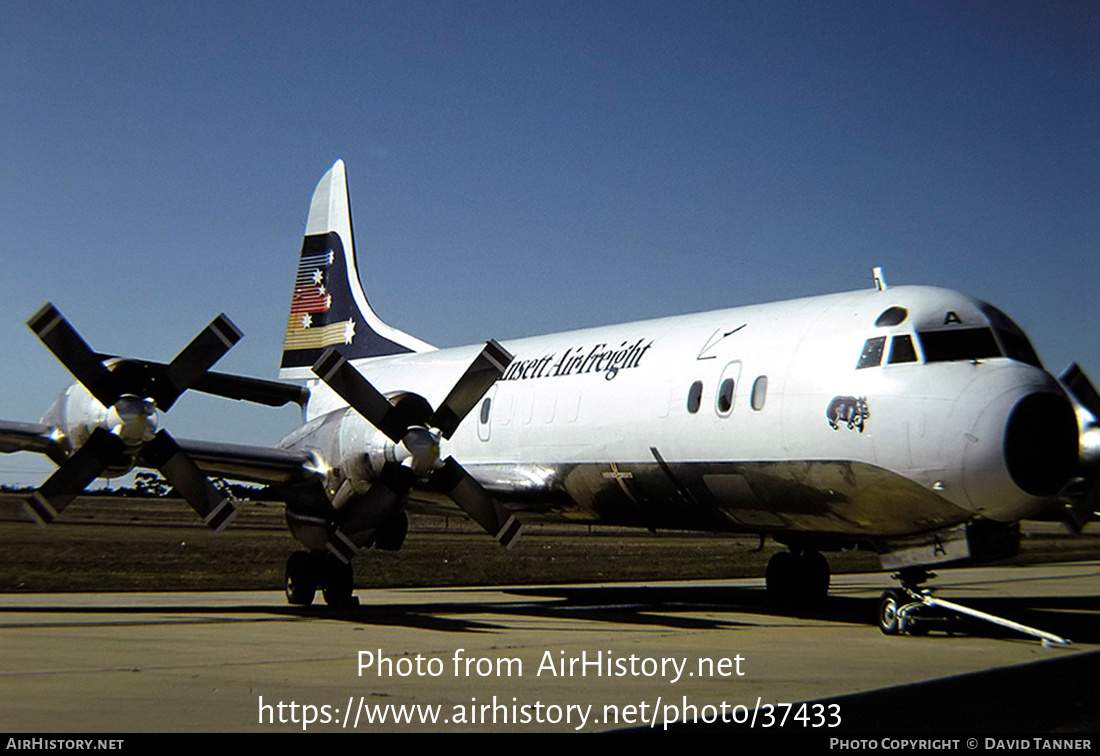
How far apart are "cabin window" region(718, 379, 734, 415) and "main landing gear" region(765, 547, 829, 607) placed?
362cm

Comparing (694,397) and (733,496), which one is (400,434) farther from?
(733,496)

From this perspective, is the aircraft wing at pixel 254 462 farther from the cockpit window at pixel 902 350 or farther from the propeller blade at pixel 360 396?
A: the cockpit window at pixel 902 350

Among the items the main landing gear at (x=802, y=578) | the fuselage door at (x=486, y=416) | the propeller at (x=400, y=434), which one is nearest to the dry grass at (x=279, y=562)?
the propeller at (x=400, y=434)

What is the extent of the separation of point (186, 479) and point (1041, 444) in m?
9.19

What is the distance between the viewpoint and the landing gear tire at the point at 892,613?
39.2 ft

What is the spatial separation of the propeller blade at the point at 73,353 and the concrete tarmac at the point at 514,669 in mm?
2586

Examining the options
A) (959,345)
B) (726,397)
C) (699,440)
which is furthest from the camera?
(699,440)

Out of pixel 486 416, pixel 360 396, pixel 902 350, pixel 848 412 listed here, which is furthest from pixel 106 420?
pixel 902 350

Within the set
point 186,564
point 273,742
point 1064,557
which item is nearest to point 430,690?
point 273,742

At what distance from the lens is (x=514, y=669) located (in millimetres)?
8922

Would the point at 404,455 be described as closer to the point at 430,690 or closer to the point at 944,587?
the point at 430,690

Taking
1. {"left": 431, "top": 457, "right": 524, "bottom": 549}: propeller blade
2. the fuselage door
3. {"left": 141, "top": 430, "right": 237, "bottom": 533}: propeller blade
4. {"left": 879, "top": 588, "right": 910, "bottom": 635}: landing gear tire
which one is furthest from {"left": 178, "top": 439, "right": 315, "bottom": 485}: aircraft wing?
{"left": 879, "top": 588, "right": 910, "bottom": 635}: landing gear tire

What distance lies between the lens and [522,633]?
463 inches

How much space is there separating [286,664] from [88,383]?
16.4 ft
